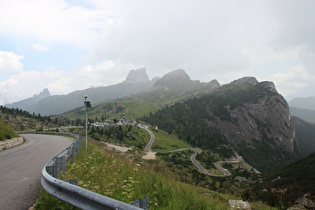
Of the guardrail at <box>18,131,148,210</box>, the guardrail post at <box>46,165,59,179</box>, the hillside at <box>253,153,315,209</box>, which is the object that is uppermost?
the guardrail at <box>18,131,148,210</box>

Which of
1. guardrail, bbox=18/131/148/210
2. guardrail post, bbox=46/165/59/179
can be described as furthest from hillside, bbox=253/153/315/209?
guardrail post, bbox=46/165/59/179

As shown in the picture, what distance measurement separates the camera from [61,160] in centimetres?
1087

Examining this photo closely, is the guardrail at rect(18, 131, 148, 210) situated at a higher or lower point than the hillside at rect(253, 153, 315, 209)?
higher

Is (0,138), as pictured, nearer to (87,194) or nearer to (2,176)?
(2,176)

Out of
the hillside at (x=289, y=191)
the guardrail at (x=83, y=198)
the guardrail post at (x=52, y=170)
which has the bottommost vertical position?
the hillside at (x=289, y=191)

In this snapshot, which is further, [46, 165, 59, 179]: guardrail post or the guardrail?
[46, 165, 59, 179]: guardrail post

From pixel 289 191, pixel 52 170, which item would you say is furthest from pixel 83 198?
pixel 289 191

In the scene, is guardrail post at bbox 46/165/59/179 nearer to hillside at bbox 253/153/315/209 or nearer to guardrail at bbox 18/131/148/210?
guardrail at bbox 18/131/148/210

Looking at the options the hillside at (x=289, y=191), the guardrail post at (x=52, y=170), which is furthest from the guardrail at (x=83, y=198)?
the hillside at (x=289, y=191)

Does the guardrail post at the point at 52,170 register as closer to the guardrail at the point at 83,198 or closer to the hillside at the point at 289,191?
the guardrail at the point at 83,198

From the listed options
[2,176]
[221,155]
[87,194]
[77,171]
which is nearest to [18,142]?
[2,176]

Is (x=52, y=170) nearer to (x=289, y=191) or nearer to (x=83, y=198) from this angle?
(x=83, y=198)

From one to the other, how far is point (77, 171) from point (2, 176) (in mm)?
4628

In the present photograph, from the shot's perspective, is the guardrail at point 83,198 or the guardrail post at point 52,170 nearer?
the guardrail at point 83,198
